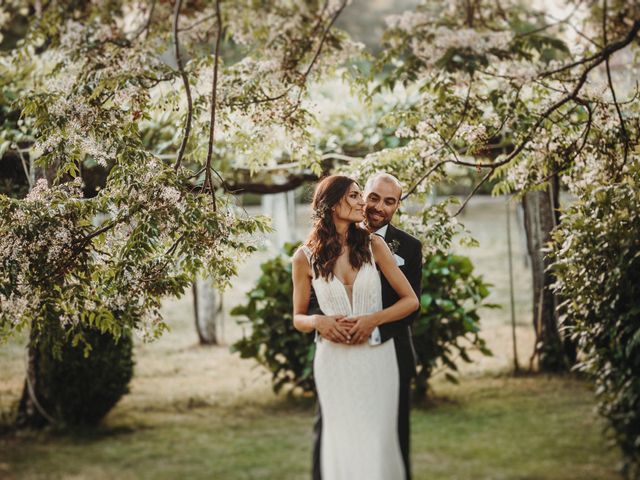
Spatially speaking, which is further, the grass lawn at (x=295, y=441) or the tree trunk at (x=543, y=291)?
the tree trunk at (x=543, y=291)

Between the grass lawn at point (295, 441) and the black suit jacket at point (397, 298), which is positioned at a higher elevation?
the black suit jacket at point (397, 298)

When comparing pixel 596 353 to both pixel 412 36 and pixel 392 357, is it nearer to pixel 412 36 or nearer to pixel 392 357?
pixel 392 357

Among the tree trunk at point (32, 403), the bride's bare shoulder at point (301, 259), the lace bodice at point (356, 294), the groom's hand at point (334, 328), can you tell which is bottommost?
the tree trunk at point (32, 403)

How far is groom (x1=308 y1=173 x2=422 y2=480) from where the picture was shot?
3.67 metres

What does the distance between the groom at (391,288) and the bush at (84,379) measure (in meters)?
3.57

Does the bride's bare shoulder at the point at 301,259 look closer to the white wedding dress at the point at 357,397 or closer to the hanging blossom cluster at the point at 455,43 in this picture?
the white wedding dress at the point at 357,397

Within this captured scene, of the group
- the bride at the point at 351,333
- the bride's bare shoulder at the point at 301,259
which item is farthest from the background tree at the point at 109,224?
the bride at the point at 351,333

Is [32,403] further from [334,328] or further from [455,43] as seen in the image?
[455,43]

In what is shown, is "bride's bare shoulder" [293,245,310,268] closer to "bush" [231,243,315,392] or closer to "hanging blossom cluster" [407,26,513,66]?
"hanging blossom cluster" [407,26,513,66]

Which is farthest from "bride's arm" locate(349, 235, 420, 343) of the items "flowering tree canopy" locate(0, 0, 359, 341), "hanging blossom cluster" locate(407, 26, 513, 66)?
"hanging blossom cluster" locate(407, 26, 513, 66)

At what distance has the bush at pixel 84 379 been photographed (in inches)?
270

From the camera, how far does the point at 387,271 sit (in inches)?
144

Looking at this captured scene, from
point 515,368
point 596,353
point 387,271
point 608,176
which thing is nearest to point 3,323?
point 387,271

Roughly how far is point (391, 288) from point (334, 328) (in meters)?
0.43
